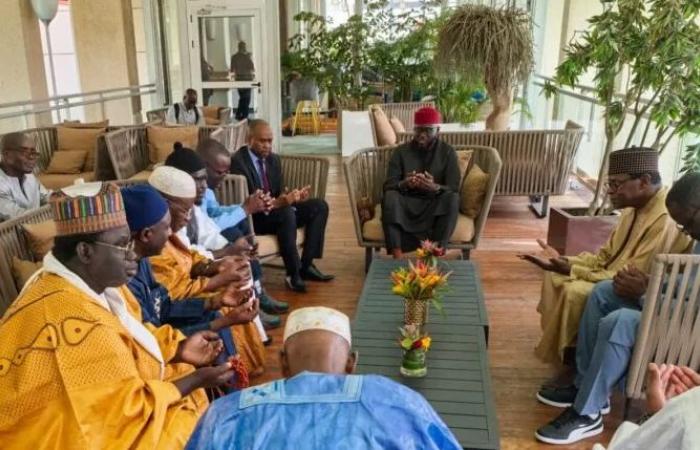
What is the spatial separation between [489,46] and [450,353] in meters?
3.36

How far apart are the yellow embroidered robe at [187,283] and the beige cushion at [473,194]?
5.68 feet

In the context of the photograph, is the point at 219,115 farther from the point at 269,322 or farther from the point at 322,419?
the point at 322,419

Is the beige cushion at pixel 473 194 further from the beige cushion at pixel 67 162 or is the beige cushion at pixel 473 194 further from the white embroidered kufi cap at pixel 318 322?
the beige cushion at pixel 67 162

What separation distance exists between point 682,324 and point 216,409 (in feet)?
5.31

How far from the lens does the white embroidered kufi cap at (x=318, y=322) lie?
115 centimetres

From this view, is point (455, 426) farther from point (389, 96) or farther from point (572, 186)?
point (389, 96)

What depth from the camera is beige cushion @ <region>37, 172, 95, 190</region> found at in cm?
478

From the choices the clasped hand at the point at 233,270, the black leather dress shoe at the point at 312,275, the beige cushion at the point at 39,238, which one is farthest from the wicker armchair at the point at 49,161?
the clasped hand at the point at 233,270

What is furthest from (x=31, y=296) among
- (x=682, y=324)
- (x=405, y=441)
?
(x=682, y=324)

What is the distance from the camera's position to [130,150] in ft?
16.6

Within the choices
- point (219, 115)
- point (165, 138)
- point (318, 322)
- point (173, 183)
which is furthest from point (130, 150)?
point (318, 322)

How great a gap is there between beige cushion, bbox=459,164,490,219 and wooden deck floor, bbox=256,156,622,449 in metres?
0.46

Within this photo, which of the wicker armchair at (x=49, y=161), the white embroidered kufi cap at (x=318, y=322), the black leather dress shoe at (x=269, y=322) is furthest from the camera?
the wicker armchair at (x=49, y=161)

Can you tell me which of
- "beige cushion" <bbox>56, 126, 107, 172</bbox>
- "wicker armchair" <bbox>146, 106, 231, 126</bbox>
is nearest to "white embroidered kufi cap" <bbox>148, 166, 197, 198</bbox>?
"beige cushion" <bbox>56, 126, 107, 172</bbox>
